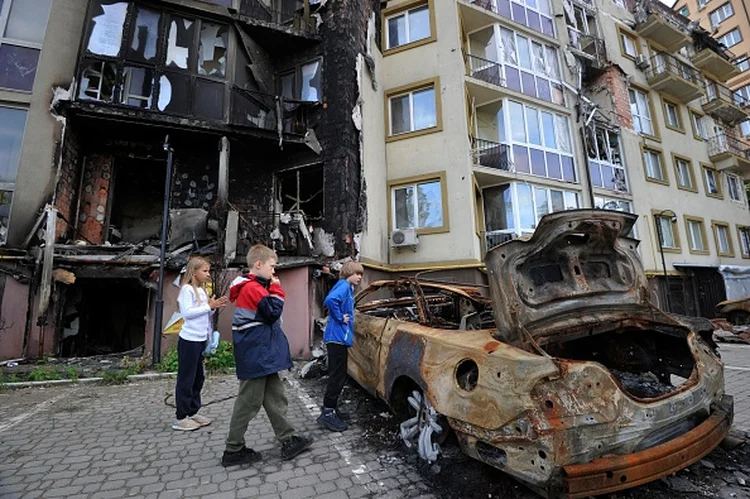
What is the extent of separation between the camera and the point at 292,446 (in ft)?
9.93

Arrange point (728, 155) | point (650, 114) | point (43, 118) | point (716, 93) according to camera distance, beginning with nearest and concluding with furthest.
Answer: point (43, 118)
point (650, 114)
point (728, 155)
point (716, 93)

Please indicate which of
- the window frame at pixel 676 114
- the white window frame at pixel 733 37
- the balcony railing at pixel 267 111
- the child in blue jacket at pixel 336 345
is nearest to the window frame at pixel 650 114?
the window frame at pixel 676 114

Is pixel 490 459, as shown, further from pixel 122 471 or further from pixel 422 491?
pixel 122 471

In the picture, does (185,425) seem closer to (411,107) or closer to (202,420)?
(202,420)

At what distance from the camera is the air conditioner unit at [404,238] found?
10375mm

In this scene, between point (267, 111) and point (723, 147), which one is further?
point (723, 147)

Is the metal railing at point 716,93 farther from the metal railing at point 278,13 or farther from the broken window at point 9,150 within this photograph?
the broken window at point 9,150

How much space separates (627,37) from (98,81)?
874 inches

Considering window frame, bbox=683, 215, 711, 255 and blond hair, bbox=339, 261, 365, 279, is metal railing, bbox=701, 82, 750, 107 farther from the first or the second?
blond hair, bbox=339, 261, 365, 279

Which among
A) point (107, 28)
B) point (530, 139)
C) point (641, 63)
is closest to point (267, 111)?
point (107, 28)

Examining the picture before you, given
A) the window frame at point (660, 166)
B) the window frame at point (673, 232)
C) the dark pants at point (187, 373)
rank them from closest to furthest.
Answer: the dark pants at point (187, 373) < the window frame at point (673, 232) < the window frame at point (660, 166)

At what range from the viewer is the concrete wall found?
7.66 meters

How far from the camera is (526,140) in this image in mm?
11773

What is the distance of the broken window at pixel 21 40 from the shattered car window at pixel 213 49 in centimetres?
355
